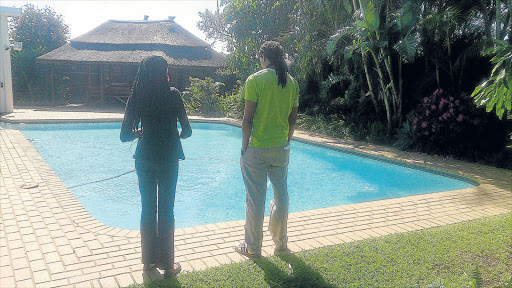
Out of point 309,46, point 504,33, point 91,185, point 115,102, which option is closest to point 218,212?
point 91,185

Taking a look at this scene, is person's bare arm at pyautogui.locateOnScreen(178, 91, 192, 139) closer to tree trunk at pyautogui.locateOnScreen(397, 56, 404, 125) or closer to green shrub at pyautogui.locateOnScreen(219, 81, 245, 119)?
tree trunk at pyautogui.locateOnScreen(397, 56, 404, 125)

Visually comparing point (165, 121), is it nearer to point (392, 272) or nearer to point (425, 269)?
point (392, 272)

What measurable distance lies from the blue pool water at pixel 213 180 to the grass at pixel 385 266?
250 cm

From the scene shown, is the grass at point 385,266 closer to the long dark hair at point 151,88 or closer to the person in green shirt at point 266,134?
the person in green shirt at point 266,134

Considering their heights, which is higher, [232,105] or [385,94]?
[385,94]

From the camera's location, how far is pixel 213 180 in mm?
7816

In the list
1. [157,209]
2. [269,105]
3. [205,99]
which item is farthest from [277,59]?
[205,99]

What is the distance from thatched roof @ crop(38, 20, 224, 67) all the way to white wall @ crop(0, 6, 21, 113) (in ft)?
12.1

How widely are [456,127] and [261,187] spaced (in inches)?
260

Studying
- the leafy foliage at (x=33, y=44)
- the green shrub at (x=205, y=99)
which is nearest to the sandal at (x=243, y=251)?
the green shrub at (x=205, y=99)

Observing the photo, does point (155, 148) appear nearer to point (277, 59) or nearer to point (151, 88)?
point (151, 88)

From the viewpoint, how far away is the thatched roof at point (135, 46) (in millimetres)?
19500

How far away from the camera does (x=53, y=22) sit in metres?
25.1

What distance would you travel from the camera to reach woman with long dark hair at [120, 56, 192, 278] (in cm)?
286
